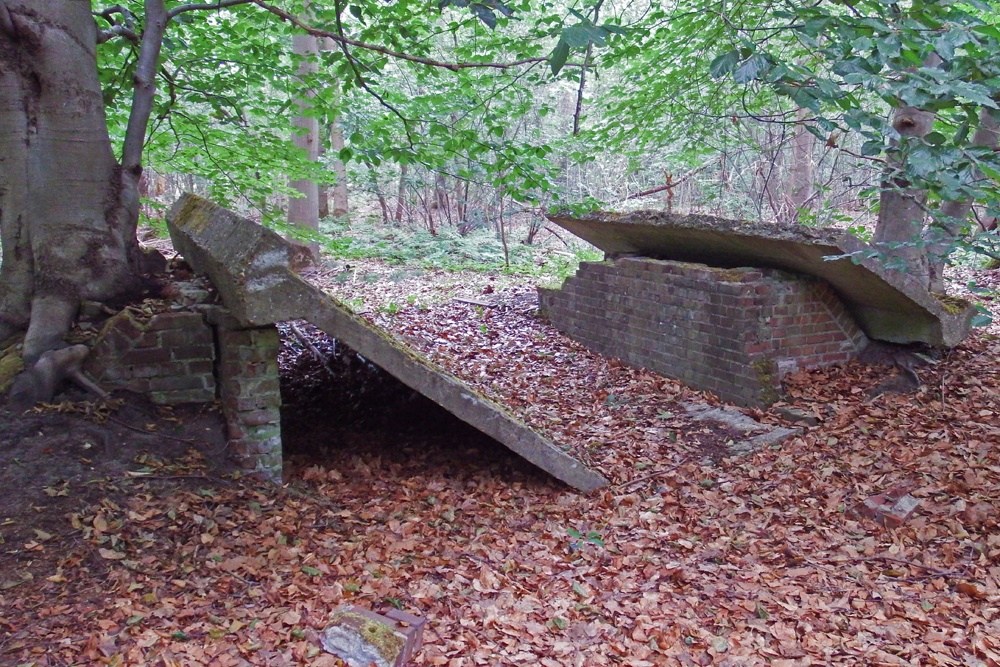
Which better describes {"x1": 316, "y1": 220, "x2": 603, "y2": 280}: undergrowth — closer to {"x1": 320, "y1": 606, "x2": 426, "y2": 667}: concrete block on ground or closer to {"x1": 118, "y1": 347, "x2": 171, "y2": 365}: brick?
{"x1": 118, "y1": 347, "x2": 171, "y2": 365}: brick

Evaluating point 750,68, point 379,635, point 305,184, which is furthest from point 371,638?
point 305,184

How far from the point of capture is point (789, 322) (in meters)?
6.02

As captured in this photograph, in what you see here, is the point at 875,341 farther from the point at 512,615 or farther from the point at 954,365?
the point at 512,615

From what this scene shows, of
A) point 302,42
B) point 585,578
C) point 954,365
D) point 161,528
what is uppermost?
point 302,42

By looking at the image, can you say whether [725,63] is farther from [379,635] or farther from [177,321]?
[177,321]

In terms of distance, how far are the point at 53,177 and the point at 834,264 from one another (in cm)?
549

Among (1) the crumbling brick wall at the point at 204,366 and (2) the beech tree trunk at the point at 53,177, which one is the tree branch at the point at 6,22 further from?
(1) the crumbling brick wall at the point at 204,366

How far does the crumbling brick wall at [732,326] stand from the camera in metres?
5.95

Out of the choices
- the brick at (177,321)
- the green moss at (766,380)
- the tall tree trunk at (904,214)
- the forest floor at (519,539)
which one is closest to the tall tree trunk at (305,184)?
the forest floor at (519,539)

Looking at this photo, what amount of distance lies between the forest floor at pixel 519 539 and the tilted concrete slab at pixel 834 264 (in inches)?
15.9

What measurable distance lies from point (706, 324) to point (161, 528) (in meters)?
4.68

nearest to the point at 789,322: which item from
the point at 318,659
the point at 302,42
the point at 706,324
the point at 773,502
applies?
the point at 706,324

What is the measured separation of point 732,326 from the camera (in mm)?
6070

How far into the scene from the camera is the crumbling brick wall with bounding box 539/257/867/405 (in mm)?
5949
